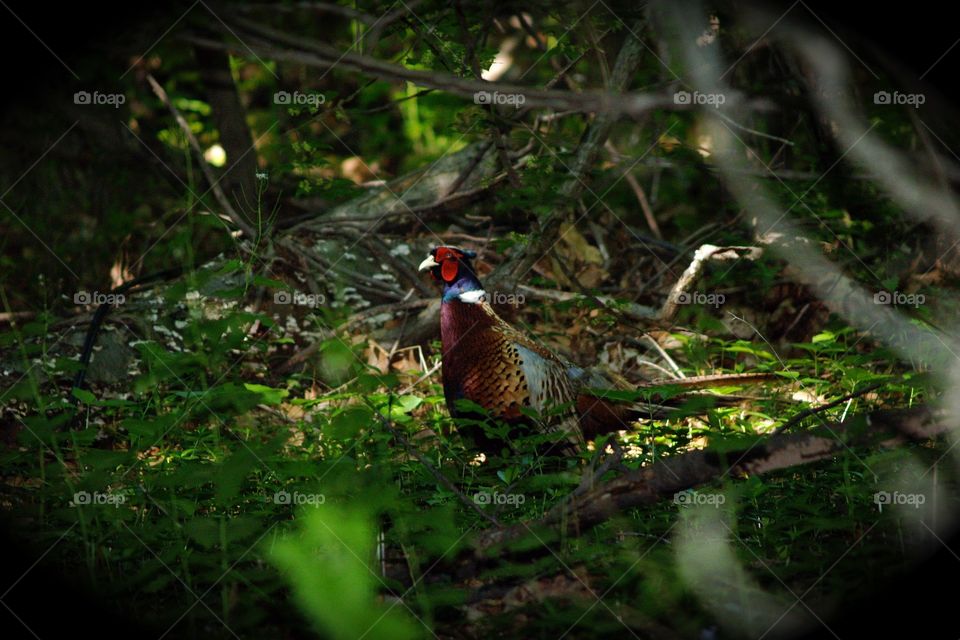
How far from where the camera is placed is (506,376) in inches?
143

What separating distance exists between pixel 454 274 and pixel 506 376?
56 cm

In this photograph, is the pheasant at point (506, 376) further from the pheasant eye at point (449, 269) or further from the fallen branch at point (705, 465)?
the fallen branch at point (705, 465)

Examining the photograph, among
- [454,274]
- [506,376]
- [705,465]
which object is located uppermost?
[454,274]

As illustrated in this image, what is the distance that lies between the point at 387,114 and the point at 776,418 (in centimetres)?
540

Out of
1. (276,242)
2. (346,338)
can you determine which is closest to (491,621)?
(346,338)

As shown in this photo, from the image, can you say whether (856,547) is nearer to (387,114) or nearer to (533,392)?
(533,392)

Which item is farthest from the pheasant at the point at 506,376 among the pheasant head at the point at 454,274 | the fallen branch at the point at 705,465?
the fallen branch at the point at 705,465

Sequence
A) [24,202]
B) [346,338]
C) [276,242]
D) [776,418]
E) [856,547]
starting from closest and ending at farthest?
1. [856,547]
2. [776,418]
3. [346,338]
4. [276,242]
5. [24,202]

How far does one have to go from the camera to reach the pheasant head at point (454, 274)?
3.87 m

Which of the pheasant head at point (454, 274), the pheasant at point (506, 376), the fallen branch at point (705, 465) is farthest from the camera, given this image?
the pheasant head at point (454, 274)

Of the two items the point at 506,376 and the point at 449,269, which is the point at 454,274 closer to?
the point at 449,269

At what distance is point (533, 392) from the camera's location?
3611mm

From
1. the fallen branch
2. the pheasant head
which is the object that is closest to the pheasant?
the pheasant head

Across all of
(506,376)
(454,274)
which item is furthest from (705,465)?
(454,274)
